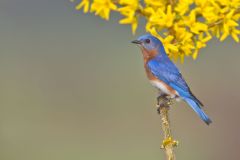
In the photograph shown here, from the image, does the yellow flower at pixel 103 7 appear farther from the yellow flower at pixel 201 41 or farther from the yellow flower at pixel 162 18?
the yellow flower at pixel 201 41

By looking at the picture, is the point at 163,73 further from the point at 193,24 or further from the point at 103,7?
the point at 103,7

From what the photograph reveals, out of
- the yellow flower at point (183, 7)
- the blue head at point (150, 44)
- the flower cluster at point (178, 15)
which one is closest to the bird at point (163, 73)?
the blue head at point (150, 44)

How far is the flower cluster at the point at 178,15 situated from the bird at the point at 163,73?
0.21 metres

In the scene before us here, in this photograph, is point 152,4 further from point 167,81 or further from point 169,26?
point 167,81

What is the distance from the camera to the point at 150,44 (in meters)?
4.25

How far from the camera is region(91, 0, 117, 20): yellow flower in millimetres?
3855

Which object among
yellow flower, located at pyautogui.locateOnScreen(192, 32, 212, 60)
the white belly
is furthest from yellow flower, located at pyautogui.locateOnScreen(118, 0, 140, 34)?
the white belly

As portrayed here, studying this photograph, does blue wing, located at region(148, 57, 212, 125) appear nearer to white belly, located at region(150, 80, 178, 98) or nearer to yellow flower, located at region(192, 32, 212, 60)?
white belly, located at region(150, 80, 178, 98)

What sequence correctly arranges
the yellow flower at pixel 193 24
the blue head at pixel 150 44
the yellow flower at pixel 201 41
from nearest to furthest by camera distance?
the yellow flower at pixel 193 24 → the yellow flower at pixel 201 41 → the blue head at pixel 150 44

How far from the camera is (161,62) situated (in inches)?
168

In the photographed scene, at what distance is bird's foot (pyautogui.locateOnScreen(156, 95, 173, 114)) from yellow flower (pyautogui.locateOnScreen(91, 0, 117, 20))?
60 centimetres

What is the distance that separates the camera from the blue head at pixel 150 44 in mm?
4195

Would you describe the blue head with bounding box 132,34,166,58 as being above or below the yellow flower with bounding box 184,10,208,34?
above

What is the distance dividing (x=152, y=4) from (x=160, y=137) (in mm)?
5578
